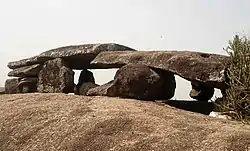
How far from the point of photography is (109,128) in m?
8.93

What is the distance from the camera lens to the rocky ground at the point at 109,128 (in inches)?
318

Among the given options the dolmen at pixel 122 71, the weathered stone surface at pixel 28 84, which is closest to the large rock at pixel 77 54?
the dolmen at pixel 122 71

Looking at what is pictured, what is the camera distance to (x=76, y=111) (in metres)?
10.1

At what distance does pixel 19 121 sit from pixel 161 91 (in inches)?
210

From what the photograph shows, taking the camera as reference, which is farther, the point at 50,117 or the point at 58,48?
the point at 58,48

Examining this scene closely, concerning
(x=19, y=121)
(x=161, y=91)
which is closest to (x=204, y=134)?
(x=19, y=121)

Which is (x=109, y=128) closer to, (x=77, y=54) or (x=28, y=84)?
(x=77, y=54)

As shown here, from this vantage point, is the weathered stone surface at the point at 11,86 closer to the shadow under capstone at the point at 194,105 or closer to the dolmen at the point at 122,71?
the dolmen at the point at 122,71

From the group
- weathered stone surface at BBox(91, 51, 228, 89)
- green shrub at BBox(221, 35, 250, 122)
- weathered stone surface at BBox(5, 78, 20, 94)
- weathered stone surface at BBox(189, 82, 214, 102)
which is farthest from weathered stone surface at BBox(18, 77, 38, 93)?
green shrub at BBox(221, 35, 250, 122)

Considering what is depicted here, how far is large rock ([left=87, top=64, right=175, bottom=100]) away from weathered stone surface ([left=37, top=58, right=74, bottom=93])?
10.8 ft

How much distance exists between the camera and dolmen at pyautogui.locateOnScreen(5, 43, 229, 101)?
1290 cm

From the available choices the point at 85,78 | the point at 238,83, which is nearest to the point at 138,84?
the point at 238,83

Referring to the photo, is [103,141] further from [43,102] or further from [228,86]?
[228,86]

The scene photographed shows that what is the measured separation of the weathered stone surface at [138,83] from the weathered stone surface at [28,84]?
6267mm
